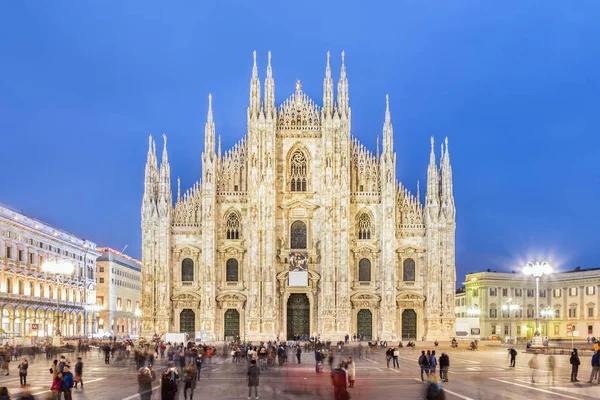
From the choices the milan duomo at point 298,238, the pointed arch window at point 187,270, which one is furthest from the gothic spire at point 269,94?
the pointed arch window at point 187,270

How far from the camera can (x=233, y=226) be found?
258ft

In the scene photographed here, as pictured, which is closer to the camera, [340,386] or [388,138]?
[340,386]

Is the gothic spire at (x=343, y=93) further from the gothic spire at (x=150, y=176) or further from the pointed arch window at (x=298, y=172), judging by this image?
the gothic spire at (x=150, y=176)

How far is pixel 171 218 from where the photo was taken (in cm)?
7806

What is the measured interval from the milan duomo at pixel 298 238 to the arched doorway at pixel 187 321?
0.13 metres

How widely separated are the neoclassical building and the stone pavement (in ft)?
94.3

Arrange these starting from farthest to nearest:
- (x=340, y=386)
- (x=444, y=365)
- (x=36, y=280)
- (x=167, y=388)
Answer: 1. (x=36, y=280)
2. (x=444, y=365)
3. (x=340, y=386)
4. (x=167, y=388)

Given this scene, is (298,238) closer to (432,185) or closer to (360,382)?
(432,185)

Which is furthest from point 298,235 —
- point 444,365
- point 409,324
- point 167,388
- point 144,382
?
point 167,388

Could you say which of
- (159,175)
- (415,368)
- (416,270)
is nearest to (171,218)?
(159,175)

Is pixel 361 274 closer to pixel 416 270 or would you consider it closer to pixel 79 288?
pixel 416 270

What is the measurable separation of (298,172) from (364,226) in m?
8.24

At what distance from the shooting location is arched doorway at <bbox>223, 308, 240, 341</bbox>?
78000 mm

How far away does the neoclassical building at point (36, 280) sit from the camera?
83.1 metres
